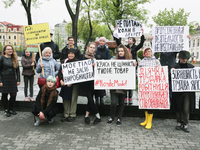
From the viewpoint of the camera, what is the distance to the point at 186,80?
14.8ft

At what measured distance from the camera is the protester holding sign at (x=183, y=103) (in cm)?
443

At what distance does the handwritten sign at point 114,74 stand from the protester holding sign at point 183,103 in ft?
3.48

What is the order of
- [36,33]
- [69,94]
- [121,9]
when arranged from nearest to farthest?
[69,94], [36,33], [121,9]

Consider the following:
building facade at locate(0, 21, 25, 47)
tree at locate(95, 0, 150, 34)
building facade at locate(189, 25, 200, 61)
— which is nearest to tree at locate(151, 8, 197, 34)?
tree at locate(95, 0, 150, 34)

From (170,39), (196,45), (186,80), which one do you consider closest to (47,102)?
(186,80)

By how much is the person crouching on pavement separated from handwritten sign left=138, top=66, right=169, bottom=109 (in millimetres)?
2116

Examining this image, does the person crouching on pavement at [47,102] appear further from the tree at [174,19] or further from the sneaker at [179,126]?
the tree at [174,19]

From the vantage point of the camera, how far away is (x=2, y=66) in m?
5.25

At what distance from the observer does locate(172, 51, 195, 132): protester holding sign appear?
4434 mm

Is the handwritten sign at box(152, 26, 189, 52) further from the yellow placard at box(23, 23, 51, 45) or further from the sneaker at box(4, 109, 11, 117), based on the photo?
the sneaker at box(4, 109, 11, 117)

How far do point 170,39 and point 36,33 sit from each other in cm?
376

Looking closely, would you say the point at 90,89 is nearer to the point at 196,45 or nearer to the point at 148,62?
the point at 148,62

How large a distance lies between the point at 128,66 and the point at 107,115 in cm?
158

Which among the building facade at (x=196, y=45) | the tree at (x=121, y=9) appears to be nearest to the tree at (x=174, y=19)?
the tree at (x=121, y=9)
